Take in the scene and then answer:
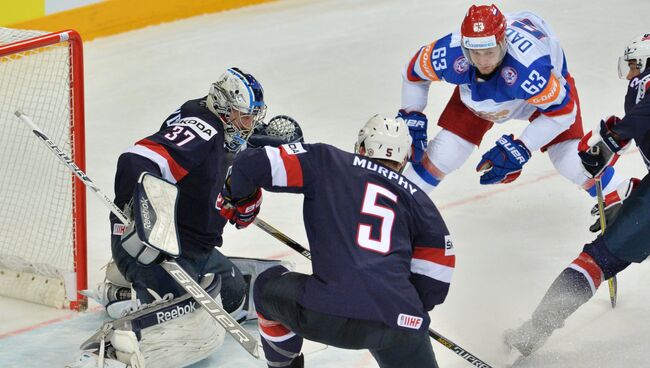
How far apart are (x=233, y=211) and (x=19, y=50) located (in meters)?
1.22

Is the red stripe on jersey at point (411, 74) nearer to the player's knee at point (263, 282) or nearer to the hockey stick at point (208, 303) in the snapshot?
the hockey stick at point (208, 303)

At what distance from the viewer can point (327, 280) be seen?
3219 mm

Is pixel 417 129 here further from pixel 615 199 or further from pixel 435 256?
pixel 435 256

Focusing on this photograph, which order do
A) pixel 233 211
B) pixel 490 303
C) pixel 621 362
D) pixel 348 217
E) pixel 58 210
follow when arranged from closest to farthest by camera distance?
pixel 348 217, pixel 233 211, pixel 621 362, pixel 490 303, pixel 58 210

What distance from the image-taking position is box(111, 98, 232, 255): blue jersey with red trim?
398cm

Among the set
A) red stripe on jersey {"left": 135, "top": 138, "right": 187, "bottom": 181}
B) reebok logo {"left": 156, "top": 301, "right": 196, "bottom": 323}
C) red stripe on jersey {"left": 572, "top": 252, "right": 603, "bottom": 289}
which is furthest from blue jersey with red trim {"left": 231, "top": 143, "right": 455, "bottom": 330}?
red stripe on jersey {"left": 572, "top": 252, "right": 603, "bottom": 289}

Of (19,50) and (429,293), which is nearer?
(429,293)

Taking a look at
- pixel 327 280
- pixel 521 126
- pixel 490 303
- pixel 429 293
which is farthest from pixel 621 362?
pixel 521 126

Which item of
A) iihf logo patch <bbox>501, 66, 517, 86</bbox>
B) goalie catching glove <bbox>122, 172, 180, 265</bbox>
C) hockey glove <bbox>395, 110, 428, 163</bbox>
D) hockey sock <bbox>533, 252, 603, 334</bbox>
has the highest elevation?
iihf logo patch <bbox>501, 66, 517, 86</bbox>

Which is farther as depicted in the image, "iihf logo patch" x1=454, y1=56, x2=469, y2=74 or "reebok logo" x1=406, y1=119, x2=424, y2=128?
"reebok logo" x1=406, y1=119, x2=424, y2=128

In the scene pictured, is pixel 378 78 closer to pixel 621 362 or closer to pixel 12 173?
pixel 12 173

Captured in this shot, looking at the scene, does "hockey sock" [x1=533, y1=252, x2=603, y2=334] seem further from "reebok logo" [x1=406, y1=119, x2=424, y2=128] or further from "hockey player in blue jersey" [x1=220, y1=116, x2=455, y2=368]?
"reebok logo" [x1=406, y1=119, x2=424, y2=128]

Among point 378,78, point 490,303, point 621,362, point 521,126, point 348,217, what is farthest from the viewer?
point 378,78

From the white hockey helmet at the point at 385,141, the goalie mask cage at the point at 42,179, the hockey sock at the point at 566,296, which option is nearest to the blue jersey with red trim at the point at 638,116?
the hockey sock at the point at 566,296
